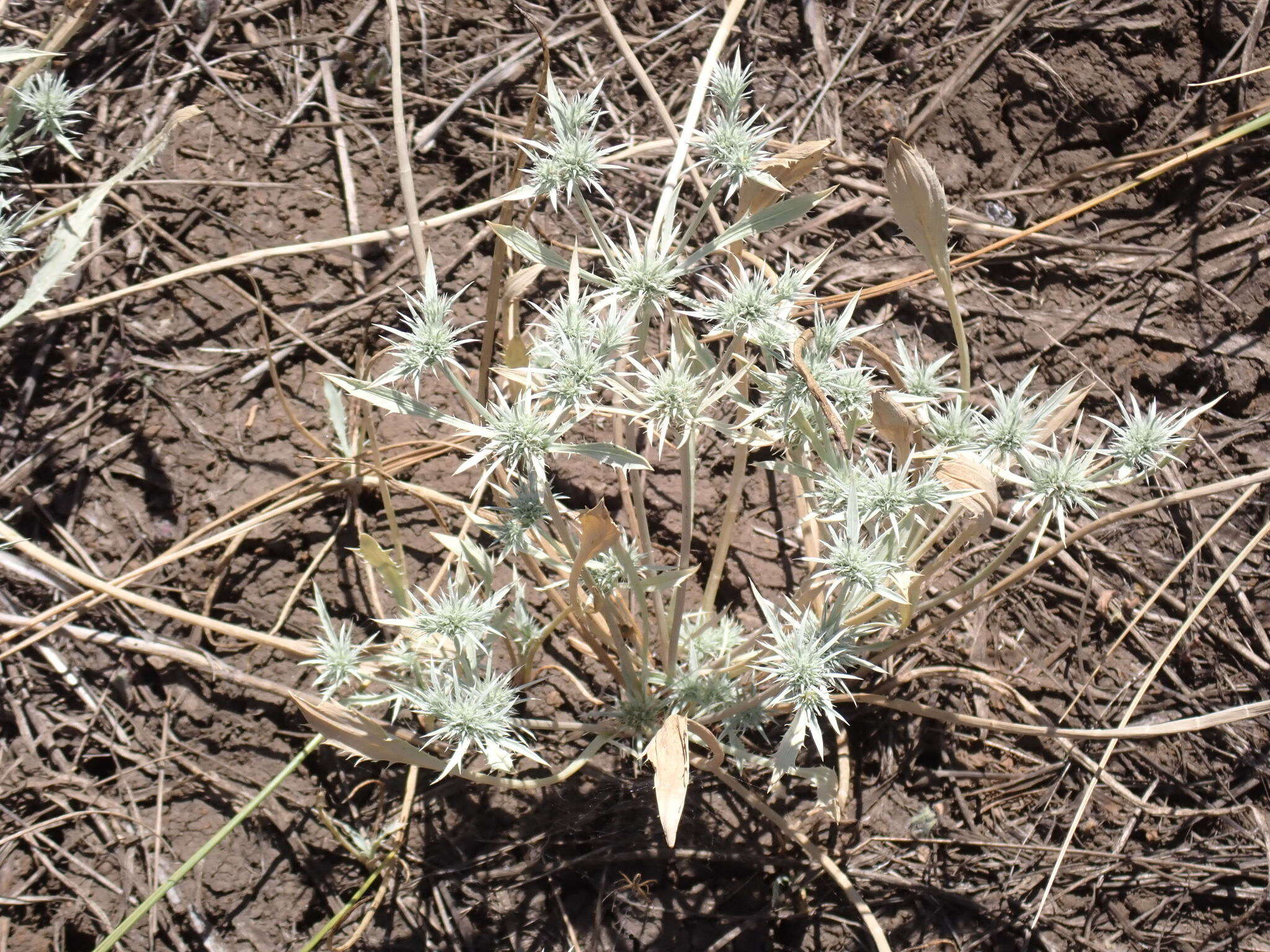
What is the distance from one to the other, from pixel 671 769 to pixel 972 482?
20.0 inches

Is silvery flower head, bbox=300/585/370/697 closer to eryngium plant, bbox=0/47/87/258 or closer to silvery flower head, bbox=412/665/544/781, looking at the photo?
silvery flower head, bbox=412/665/544/781

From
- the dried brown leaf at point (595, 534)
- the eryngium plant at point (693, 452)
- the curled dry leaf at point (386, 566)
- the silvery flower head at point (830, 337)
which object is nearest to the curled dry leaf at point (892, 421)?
the eryngium plant at point (693, 452)

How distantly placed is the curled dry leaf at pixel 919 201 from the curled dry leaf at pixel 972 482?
13.7 inches

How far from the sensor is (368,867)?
170 cm

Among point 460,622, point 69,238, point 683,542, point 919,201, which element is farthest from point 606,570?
point 69,238

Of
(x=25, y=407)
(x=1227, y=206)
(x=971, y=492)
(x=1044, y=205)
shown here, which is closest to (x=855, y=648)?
(x=971, y=492)

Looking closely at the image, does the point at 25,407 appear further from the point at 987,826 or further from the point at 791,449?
the point at 987,826

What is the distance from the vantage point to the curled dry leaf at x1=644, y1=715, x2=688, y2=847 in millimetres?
1130

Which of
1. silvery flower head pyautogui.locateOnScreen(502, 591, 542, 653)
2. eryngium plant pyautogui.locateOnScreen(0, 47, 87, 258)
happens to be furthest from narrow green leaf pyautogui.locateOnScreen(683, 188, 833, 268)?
eryngium plant pyautogui.locateOnScreen(0, 47, 87, 258)

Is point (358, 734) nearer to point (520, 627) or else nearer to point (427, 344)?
point (520, 627)

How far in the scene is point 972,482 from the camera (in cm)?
113

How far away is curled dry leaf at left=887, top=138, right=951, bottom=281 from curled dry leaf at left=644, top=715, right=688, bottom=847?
76 centimetres

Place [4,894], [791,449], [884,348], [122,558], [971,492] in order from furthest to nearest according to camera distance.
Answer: [884,348], [122,558], [4,894], [791,449], [971,492]

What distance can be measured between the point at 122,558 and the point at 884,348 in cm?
163
